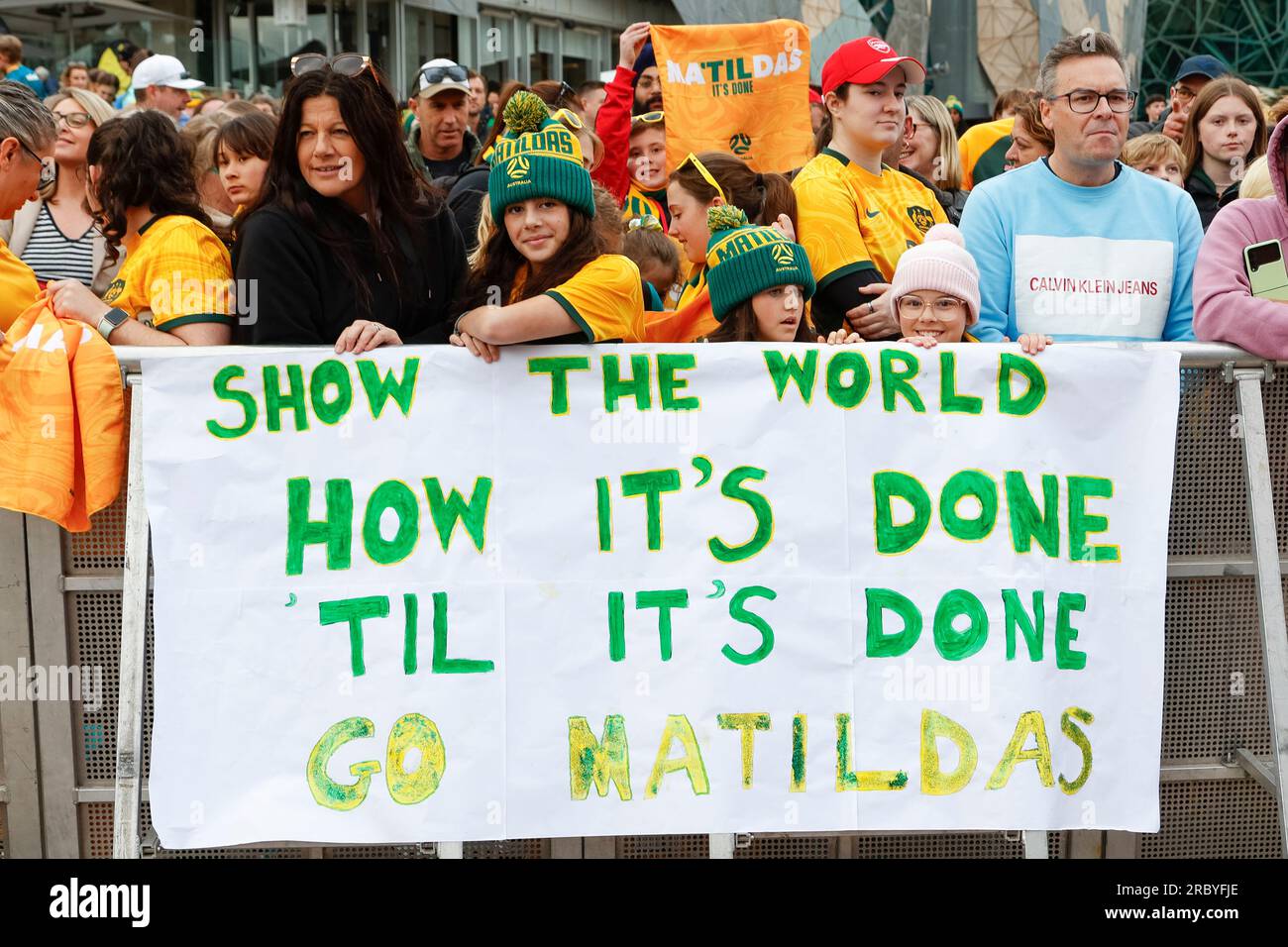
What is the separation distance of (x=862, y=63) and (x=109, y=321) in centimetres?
256

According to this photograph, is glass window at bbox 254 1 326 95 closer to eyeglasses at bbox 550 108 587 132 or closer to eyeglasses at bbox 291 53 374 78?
eyeglasses at bbox 550 108 587 132

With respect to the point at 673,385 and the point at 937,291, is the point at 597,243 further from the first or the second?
the point at 937,291

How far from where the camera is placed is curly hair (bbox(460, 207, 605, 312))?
393 centimetres

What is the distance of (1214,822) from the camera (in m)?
3.88

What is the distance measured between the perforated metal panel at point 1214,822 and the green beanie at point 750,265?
6.00 feet

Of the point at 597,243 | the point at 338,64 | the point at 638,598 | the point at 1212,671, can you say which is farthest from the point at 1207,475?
the point at 338,64

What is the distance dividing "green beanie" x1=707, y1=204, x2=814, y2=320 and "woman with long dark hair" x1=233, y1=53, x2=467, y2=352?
81 centimetres

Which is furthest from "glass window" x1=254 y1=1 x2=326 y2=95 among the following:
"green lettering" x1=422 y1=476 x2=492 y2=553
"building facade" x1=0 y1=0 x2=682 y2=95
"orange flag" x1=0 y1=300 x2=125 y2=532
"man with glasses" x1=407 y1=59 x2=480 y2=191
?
"green lettering" x1=422 y1=476 x2=492 y2=553

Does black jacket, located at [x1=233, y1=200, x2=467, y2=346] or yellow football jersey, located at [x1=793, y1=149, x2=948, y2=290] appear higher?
yellow football jersey, located at [x1=793, y1=149, x2=948, y2=290]

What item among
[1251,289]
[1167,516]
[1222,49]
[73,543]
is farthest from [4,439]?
[1222,49]

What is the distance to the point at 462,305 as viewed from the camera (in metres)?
4.18
